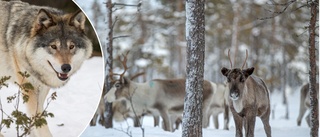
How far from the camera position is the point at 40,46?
527 cm

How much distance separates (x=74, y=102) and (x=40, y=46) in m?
0.71

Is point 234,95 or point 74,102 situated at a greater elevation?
point 74,102

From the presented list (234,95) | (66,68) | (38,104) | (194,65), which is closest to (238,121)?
(234,95)

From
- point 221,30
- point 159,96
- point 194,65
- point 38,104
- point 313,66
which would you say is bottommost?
point 159,96

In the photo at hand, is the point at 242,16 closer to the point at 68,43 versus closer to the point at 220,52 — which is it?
the point at 220,52

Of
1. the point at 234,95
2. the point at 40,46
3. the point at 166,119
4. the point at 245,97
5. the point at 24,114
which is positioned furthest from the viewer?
the point at 166,119

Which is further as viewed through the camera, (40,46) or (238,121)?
(238,121)

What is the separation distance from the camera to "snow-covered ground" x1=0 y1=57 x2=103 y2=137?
5.52 metres

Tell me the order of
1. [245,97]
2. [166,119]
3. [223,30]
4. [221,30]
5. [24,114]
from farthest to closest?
[223,30], [221,30], [166,119], [245,97], [24,114]

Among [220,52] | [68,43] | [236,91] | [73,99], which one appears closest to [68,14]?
[68,43]

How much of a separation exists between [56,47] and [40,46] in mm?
196

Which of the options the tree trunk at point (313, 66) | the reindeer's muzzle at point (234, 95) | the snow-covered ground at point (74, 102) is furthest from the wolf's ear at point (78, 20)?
the tree trunk at point (313, 66)

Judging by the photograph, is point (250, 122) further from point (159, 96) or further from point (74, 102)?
point (159, 96)

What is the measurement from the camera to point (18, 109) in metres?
5.59
